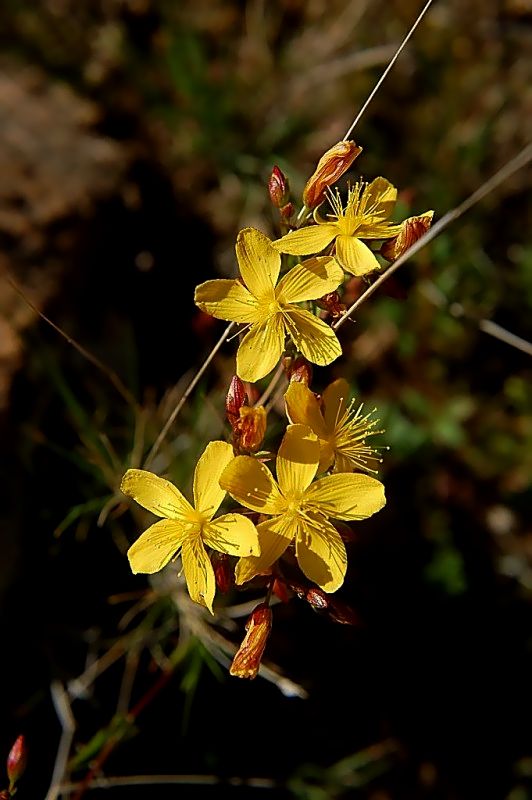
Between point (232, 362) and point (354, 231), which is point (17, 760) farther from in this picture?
point (232, 362)

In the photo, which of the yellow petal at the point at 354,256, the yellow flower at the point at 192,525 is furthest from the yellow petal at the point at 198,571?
the yellow petal at the point at 354,256

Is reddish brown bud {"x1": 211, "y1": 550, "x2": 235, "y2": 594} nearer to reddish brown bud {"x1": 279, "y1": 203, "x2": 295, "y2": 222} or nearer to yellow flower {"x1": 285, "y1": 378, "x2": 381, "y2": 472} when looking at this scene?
yellow flower {"x1": 285, "y1": 378, "x2": 381, "y2": 472}

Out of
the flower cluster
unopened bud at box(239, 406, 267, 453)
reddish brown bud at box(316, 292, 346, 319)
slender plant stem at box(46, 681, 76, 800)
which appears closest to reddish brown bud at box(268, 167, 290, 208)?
the flower cluster

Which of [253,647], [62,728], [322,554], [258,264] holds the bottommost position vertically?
[62,728]

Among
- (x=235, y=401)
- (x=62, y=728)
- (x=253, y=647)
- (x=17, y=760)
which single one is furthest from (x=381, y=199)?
(x=62, y=728)

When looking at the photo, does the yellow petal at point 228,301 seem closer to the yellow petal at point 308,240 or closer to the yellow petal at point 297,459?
the yellow petal at point 308,240

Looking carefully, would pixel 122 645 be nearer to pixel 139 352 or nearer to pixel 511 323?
pixel 139 352

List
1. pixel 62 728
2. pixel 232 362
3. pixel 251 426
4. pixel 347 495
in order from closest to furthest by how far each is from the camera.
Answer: pixel 251 426 < pixel 347 495 < pixel 62 728 < pixel 232 362
